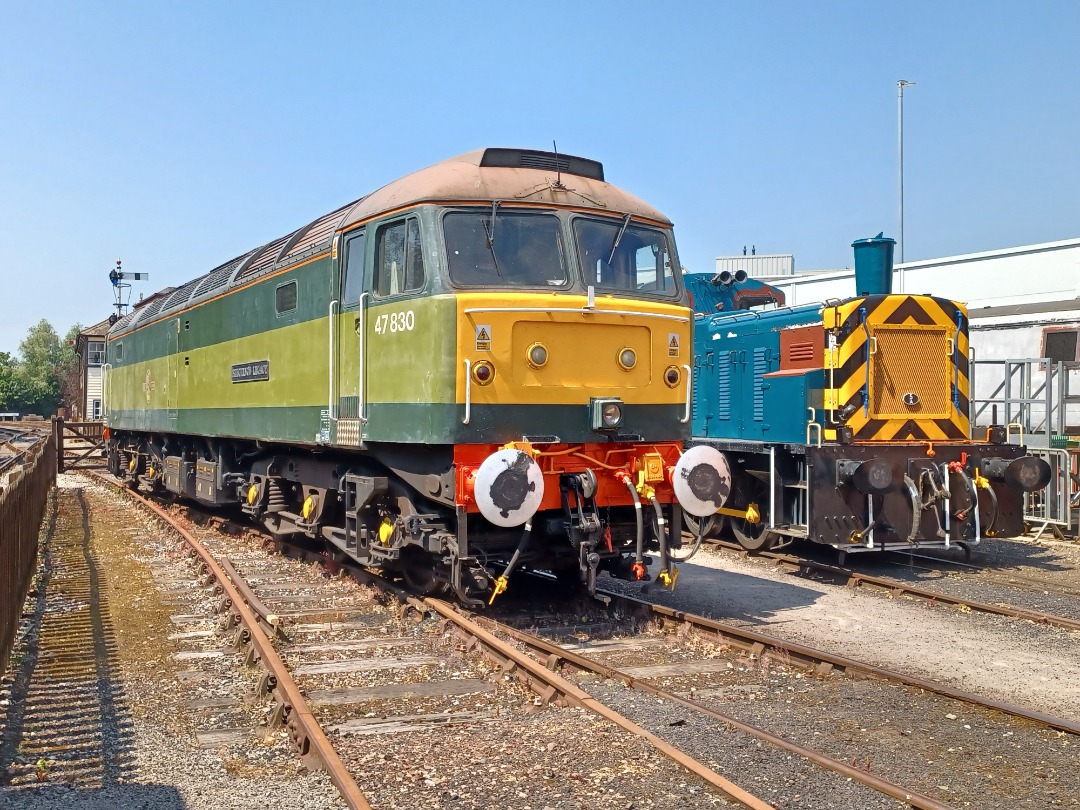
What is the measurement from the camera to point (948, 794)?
181 inches

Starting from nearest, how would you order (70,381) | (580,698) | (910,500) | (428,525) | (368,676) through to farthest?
(580,698)
(368,676)
(428,525)
(910,500)
(70,381)

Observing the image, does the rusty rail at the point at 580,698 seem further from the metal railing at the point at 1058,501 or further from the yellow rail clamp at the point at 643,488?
the metal railing at the point at 1058,501

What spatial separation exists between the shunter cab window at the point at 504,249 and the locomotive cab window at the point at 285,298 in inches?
118

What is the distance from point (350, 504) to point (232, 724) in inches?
131

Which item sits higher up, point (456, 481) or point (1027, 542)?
point (456, 481)

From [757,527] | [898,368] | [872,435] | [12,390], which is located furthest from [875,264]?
[12,390]

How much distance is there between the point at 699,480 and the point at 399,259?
3.04 metres

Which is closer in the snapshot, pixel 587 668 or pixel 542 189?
pixel 587 668

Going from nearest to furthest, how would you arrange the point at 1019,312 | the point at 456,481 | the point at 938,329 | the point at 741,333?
1. the point at 456,481
2. the point at 938,329
3. the point at 741,333
4. the point at 1019,312

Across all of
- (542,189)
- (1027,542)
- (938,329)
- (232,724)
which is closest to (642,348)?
(542,189)

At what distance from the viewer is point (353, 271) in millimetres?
8680

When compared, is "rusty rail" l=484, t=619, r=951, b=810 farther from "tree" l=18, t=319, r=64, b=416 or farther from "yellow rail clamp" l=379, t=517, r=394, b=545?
"tree" l=18, t=319, r=64, b=416

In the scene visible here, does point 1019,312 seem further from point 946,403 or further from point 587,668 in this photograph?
point 587,668

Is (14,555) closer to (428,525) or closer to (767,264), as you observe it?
(428,525)
